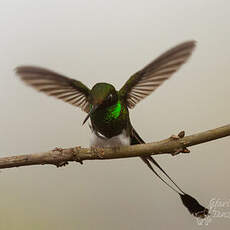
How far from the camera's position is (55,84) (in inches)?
39.5

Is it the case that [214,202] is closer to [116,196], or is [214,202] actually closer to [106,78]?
[116,196]

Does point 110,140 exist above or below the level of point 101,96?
below

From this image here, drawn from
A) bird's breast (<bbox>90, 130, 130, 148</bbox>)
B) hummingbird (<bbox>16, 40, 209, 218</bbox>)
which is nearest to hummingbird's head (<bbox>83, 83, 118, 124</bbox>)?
hummingbird (<bbox>16, 40, 209, 218</bbox>)

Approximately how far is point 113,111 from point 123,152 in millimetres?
140

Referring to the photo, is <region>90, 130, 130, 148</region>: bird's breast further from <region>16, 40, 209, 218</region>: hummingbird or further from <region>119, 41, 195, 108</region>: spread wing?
<region>119, 41, 195, 108</region>: spread wing

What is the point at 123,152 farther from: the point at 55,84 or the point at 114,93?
the point at 55,84

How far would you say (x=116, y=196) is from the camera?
129cm

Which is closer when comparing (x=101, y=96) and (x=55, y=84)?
(x=101, y=96)

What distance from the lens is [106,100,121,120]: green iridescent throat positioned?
3.16 feet

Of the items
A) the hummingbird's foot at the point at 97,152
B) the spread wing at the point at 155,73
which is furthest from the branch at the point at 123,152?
the spread wing at the point at 155,73

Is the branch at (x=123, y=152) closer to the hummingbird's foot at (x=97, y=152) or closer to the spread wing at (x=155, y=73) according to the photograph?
the hummingbird's foot at (x=97, y=152)

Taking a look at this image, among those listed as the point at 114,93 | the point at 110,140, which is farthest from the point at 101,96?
the point at 110,140

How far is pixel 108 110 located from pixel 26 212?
552mm

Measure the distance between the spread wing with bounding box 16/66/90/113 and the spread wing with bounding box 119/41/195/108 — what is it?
128 millimetres
